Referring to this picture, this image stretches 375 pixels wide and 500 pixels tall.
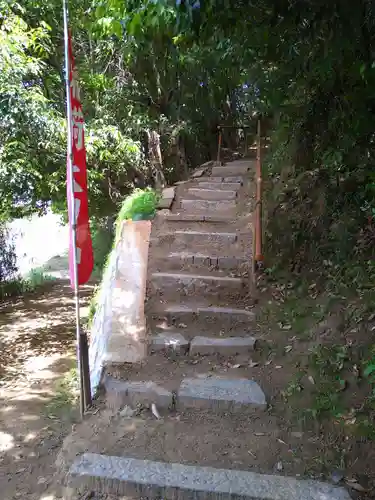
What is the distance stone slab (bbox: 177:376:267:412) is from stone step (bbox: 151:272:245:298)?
136 cm

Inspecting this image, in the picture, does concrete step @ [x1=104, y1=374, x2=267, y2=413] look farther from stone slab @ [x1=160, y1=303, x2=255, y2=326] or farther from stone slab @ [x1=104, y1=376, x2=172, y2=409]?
stone slab @ [x1=160, y1=303, x2=255, y2=326]

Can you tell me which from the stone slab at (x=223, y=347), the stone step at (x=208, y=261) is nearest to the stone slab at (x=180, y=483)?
the stone slab at (x=223, y=347)

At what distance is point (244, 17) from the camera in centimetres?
335

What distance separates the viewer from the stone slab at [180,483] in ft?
7.39

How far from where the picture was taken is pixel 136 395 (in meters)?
3.18

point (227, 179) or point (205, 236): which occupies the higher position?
point (227, 179)

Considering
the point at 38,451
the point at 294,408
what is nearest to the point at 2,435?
the point at 38,451

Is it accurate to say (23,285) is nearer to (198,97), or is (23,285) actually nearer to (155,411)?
(198,97)

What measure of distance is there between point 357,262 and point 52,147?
466 cm

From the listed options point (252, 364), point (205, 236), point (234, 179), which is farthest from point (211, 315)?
point (234, 179)

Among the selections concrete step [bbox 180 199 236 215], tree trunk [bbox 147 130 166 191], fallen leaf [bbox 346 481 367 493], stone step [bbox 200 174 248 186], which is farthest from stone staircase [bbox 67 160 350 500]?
tree trunk [bbox 147 130 166 191]

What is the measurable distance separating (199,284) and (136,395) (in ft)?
5.51

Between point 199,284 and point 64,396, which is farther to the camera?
point 199,284

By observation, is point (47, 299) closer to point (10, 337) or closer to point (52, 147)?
point (10, 337)
